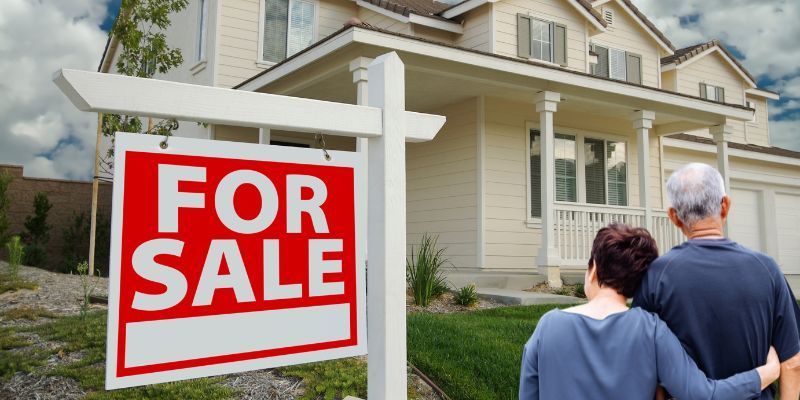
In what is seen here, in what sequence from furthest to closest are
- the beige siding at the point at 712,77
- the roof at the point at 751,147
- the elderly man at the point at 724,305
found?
1. the beige siding at the point at 712,77
2. the roof at the point at 751,147
3. the elderly man at the point at 724,305

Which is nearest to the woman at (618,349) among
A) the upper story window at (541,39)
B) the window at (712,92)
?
the upper story window at (541,39)

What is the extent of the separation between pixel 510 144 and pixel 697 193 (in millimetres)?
9854

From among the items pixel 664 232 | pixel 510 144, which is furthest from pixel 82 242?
pixel 664 232

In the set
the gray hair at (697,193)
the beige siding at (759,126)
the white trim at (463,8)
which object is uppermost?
the white trim at (463,8)

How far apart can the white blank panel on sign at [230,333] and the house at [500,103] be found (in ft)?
22.8

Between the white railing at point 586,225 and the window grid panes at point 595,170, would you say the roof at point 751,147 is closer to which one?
the window grid panes at point 595,170

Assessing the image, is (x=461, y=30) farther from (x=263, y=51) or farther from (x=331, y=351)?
(x=331, y=351)

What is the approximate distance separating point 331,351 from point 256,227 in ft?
1.59

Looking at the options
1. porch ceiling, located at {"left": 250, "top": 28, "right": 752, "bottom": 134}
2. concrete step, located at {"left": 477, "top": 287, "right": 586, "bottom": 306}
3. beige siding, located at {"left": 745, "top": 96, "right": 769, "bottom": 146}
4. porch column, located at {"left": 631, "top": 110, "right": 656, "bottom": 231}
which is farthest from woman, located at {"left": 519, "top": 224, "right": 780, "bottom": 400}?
beige siding, located at {"left": 745, "top": 96, "right": 769, "bottom": 146}

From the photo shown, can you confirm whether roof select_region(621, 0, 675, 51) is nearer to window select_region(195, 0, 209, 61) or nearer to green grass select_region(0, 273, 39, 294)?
window select_region(195, 0, 209, 61)

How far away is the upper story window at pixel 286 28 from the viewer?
13087mm

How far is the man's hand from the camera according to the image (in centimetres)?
188

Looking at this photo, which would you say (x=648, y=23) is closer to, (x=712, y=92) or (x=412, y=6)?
(x=712, y=92)

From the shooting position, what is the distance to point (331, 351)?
2082mm
